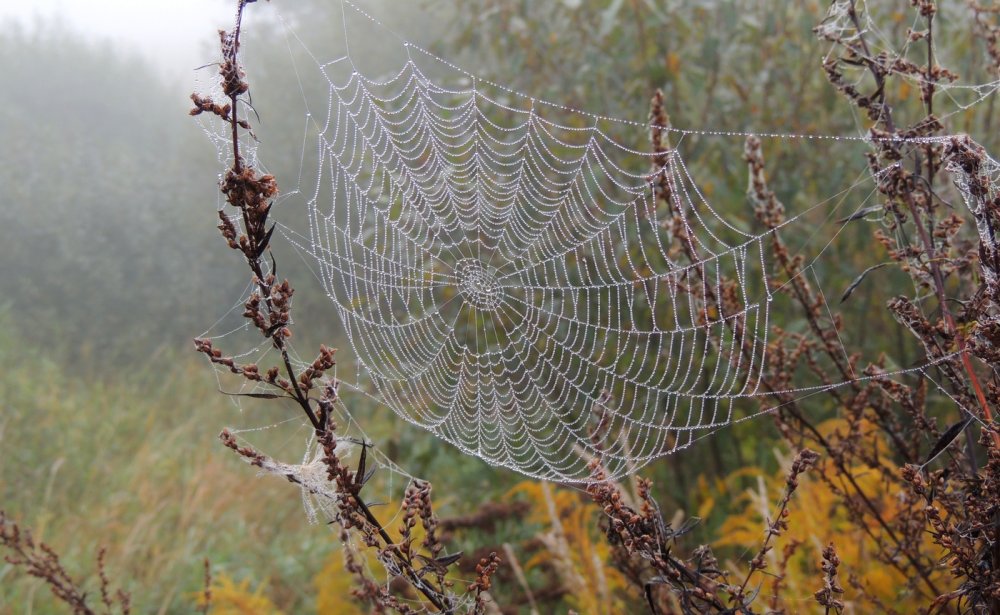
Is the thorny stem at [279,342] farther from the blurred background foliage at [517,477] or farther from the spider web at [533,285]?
the spider web at [533,285]

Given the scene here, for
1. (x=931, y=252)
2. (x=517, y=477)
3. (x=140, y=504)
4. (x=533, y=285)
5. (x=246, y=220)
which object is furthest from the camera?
(x=140, y=504)

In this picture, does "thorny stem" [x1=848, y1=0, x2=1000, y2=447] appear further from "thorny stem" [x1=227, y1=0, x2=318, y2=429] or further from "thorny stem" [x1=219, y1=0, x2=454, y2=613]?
"thorny stem" [x1=227, y1=0, x2=318, y2=429]

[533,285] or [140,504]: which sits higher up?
[140,504]

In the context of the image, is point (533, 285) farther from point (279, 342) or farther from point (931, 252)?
point (279, 342)

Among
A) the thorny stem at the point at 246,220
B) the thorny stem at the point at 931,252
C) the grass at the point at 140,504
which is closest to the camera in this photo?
the thorny stem at the point at 246,220

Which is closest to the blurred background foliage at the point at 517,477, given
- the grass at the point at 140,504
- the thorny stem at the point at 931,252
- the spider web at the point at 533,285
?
the grass at the point at 140,504

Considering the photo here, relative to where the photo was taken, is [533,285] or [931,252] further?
[533,285]

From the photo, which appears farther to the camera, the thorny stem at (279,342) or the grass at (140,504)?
the grass at (140,504)

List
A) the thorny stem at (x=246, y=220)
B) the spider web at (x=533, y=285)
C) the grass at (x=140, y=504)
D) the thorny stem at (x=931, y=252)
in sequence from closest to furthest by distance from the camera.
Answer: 1. the thorny stem at (x=246, y=220)
2. the thorny stem at (x=931, y=252)
3. the spider web at (x=533, y=285)
4. the grass at (x=140, y=504)

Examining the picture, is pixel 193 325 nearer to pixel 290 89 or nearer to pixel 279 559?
pixel 290 89

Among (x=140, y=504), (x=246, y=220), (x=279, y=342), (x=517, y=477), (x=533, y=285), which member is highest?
(x=140, y=504)

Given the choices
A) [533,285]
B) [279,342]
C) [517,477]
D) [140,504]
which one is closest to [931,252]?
[279,342]
